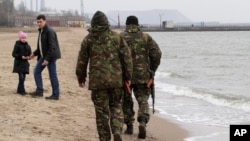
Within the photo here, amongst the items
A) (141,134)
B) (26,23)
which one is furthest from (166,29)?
(141,134)

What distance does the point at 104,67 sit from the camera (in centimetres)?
598

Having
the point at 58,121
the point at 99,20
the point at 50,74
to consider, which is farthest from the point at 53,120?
the point at 99,20

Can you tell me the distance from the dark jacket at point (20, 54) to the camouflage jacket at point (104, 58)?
13.7 ft

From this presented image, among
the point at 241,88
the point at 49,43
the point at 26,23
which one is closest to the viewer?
the point at 49,43

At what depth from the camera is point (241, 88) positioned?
18.6 metres

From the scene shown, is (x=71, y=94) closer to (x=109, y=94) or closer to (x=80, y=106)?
(x=80, y=106)

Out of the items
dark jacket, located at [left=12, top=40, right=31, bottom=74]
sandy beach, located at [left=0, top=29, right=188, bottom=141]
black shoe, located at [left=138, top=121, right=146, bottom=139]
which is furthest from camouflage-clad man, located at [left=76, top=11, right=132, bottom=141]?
dark jacket, located at [left=12, top=40, right=31, bottom=74]

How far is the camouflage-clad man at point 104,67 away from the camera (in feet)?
19.7

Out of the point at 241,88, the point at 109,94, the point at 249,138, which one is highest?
the point at 109,94

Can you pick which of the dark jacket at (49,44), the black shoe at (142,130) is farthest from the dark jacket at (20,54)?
the black shoe at (142,130)

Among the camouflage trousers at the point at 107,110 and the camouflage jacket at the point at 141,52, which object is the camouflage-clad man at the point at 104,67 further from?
the camouflage jacket at the point at 141,52

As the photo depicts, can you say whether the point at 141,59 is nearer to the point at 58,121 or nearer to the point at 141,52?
the point at 141,52

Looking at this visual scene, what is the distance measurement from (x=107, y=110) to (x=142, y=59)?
148 cm

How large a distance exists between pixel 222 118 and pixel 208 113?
804 millimetres
